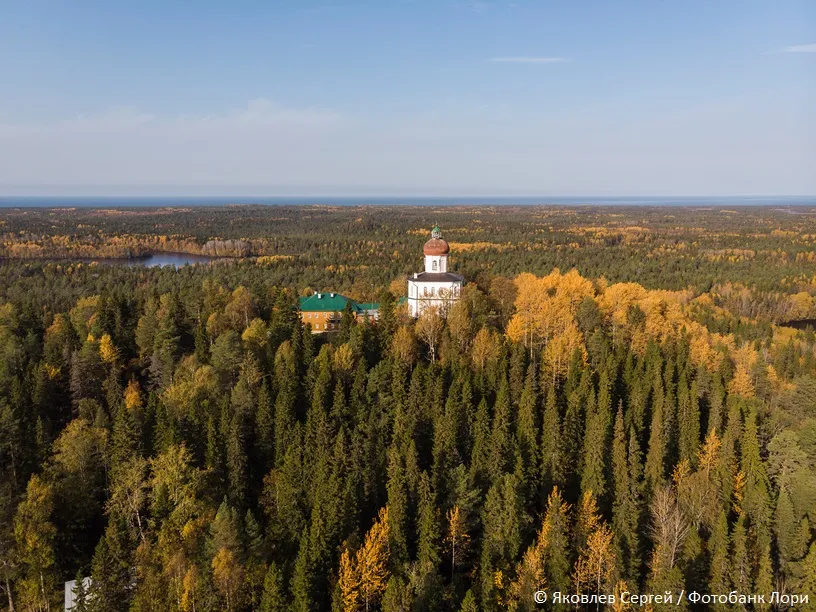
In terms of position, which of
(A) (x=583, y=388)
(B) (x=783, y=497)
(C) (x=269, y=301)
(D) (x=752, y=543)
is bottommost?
(D) (x=752, y=543)

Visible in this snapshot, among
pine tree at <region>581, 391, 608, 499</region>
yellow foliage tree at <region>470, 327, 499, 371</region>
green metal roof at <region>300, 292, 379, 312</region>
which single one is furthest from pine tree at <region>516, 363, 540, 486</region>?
green metal roof at <region>300, 292, 379, 312</region>

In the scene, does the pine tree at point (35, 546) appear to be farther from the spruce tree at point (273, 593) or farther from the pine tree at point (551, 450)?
the pine tree at point (551, 450)

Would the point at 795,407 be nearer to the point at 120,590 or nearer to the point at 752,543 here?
the point at 752,543

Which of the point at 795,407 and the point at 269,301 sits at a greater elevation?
the point at 269,301

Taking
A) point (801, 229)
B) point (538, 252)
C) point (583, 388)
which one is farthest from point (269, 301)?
point (801, 229)

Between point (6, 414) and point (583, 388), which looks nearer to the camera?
point (6, 414)

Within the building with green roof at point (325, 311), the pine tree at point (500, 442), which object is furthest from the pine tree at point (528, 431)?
the building with green roof at point (325, 311)

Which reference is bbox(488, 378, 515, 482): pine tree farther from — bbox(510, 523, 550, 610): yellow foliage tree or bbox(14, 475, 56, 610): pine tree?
bbox(14, 475, 56, 610): pine tree
